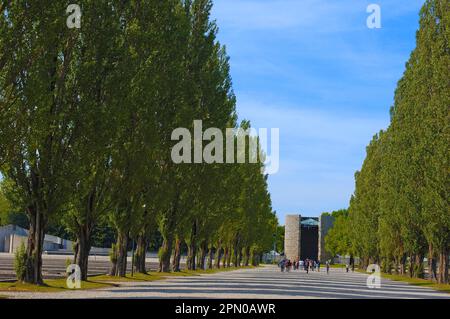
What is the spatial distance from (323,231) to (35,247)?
131767 mm

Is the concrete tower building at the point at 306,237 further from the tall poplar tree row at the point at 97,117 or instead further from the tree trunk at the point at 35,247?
the tree trunk at the point at 35,247

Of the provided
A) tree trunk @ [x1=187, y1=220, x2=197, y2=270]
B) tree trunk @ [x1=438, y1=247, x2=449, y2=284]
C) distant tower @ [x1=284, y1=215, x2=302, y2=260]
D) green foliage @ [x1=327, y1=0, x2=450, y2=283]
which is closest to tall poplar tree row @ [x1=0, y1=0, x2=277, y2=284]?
tree trunk @ [x1=187, y1=220, x2=197, y2=270]

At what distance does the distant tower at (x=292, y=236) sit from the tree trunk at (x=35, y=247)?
127 m

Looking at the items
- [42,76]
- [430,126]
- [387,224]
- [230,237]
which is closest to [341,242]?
[230,237]

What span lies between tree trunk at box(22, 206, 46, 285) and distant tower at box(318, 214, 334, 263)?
13024 cm

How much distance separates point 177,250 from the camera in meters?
52.8

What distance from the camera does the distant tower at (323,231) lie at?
154250 millimetres

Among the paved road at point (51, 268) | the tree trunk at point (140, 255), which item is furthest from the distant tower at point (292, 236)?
the tree trunk at point (140, 255)

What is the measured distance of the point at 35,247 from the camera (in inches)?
1073

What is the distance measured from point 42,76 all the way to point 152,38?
33.1 feet

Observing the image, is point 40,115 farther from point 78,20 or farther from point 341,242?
point 341,242

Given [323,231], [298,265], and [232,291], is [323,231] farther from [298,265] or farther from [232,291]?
[232,291]

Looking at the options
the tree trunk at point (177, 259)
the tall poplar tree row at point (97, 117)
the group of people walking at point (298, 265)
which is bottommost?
the group of people walking at point (298, 265)

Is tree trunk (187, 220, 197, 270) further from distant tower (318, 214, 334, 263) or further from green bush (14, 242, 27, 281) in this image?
distant tower (318, 214, 334, 263)
